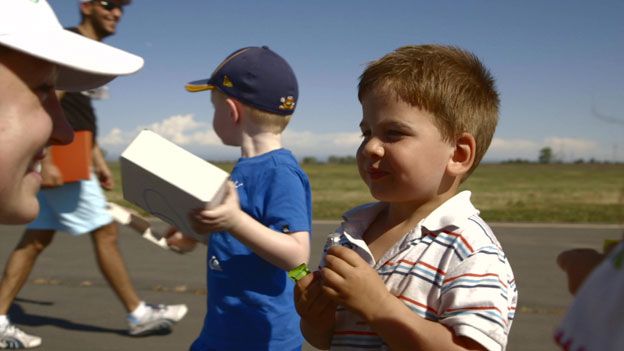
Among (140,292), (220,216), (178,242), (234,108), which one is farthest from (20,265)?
(220,216)

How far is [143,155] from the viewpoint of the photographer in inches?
70.9

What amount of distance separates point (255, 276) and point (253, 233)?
31cm

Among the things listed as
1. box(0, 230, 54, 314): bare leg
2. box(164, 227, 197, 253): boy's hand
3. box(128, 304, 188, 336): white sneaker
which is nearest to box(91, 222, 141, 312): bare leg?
box(128, 304, 188, 336): white sneaker

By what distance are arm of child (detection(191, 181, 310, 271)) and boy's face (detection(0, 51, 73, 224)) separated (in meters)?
0.45

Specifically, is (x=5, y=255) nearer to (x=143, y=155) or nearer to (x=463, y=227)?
(x=143, y=155)

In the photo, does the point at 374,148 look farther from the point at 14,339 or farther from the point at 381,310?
the point at 14,339

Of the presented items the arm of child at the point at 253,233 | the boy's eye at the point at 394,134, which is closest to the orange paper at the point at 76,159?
the arm of child at the point at 253,233

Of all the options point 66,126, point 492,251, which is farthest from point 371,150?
point 66,126

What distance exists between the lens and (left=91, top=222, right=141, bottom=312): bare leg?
426cm

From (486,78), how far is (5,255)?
254 inches

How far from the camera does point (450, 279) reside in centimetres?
156

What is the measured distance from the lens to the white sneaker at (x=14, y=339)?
13.1ft

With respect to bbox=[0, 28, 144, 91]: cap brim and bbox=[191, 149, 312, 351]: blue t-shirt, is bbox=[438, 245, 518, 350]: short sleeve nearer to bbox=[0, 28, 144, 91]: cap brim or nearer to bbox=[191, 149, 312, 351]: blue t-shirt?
bbox=[191, 149, 312, 351]: blue t-shirt

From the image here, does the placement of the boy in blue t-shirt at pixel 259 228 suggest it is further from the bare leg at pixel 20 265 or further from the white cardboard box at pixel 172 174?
the bare leg at pixel 20 265
